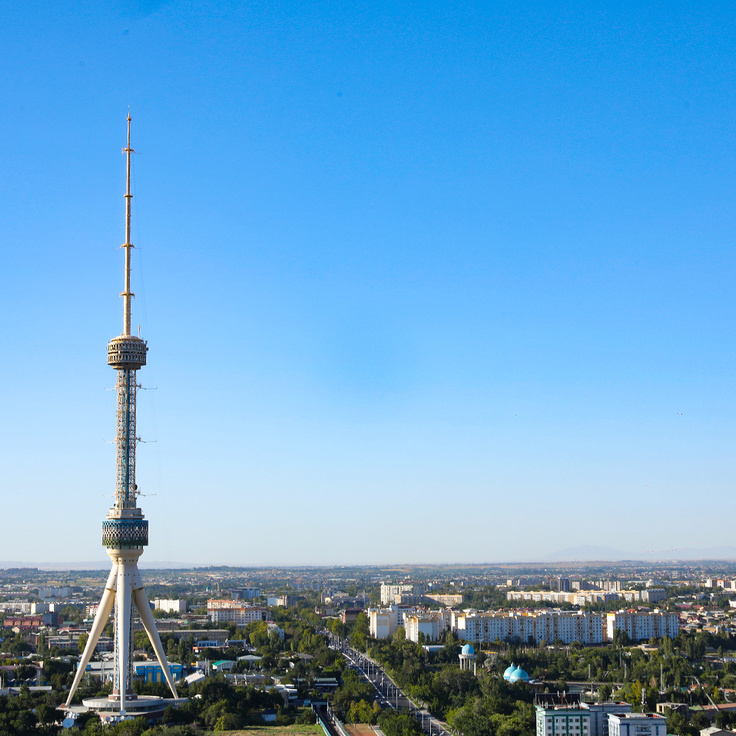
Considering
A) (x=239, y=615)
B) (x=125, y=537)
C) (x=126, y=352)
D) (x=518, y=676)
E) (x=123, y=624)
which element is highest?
(x=126, y=352)

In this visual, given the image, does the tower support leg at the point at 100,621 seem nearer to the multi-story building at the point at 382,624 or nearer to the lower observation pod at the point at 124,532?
the lower observation pod at the point at 124,532

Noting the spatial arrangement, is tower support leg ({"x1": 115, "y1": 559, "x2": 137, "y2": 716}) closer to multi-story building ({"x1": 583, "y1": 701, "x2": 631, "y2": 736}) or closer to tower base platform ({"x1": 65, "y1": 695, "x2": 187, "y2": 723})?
tower base platform ({"x1": 65, "y1": 695, "x2": 187, "y2": 723})

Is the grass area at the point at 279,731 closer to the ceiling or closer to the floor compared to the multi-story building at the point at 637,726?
closer to the floor

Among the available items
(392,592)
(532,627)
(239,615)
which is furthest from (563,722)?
(392,592)

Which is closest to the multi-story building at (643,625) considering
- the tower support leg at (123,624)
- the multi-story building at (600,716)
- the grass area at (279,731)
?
the multi-story building at (600,716)

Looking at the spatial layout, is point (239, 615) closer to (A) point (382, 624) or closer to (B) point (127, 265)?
(A) point (382, 624)

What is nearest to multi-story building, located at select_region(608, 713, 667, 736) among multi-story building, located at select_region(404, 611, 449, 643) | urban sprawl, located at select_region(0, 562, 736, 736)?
urban sprawl, located at select_region(0, 562, 736, 736)
